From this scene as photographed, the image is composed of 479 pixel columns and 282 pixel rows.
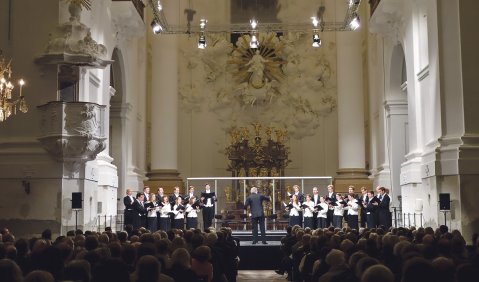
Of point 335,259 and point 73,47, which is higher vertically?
point 73,47

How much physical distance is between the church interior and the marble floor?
3.68 m

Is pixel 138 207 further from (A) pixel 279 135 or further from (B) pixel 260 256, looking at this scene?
(A) pixel 279 135

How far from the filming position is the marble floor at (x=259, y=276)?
572 inches

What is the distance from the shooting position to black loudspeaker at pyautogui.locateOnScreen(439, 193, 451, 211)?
14195 millimetres

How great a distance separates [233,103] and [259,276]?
43.8 feet

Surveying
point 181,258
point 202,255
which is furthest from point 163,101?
point 181,258

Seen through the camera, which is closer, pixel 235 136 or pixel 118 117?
pixel 118 117

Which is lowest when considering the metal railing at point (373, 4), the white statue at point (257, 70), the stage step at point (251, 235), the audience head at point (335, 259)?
the stage step at point (251, 235)

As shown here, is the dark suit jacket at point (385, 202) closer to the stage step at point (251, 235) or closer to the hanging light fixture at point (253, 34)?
the stage step at point (251, 235)

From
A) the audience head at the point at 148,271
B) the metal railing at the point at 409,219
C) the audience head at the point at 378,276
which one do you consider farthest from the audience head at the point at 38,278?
the metal railing at the point at 409,219

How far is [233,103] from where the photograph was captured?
27844 millimetres

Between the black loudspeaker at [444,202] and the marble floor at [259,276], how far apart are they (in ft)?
11.6

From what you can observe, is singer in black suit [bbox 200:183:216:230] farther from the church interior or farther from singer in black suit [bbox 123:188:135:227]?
the church interior

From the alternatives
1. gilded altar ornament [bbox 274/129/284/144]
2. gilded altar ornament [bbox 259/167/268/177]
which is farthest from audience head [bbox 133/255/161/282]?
gilded altar ornament [bbox 274/129/284/144]
